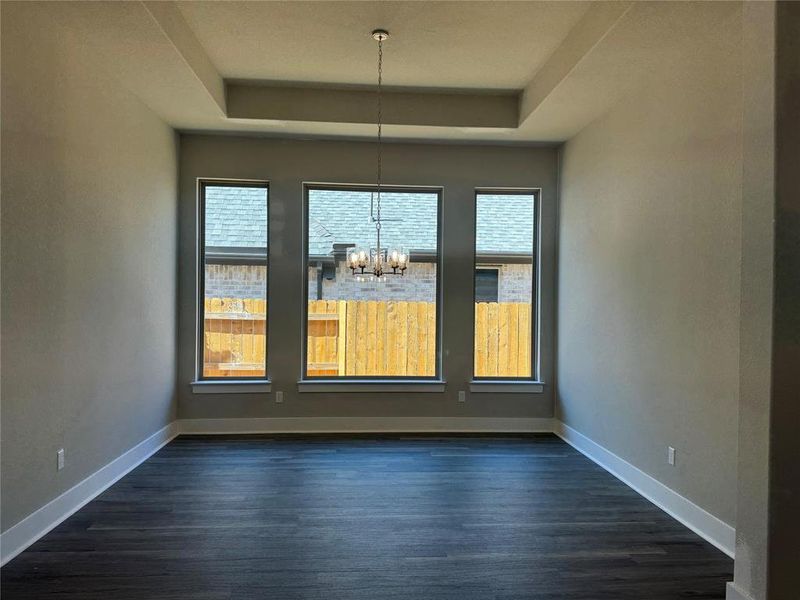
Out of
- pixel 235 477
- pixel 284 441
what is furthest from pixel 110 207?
pixel 284 441

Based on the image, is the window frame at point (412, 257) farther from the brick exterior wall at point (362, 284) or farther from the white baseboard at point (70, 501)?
the white baseboard at point (70, 501)

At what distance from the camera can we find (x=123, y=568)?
240cm

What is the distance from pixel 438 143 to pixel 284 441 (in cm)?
330

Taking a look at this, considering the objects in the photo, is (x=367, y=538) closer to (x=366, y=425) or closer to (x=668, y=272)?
(x=366, y=425)

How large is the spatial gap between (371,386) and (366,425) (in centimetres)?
40

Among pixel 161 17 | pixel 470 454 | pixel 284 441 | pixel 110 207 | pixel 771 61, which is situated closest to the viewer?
pixel 771 61

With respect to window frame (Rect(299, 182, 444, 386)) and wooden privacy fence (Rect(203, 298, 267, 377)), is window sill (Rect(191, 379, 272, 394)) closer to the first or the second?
wooden privacy fence (Rect(203, 298, 267, 377))

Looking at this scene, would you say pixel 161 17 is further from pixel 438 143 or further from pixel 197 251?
pixel 438 143

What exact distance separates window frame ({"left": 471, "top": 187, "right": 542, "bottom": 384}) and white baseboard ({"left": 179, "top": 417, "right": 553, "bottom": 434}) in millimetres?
412

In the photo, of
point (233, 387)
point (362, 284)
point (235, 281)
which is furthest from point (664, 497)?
point (235, 281)

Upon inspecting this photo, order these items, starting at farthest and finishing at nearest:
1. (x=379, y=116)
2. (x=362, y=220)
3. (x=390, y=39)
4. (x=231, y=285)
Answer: (x=362, y=220) < (x=231, y=285) < (x=379, y=116) < (x=390, y=39)

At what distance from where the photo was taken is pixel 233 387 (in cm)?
479

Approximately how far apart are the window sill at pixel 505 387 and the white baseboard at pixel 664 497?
629 mm

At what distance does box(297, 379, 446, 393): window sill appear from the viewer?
4859mm
